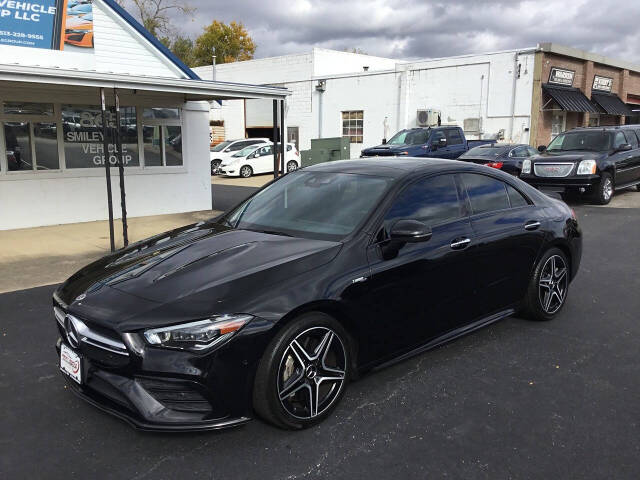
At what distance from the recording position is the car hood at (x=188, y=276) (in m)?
2.92

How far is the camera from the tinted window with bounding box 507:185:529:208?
4.77 meters

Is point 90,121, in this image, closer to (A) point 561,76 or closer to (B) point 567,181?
(B) point 567,181

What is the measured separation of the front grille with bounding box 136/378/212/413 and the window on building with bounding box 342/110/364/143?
27124 mm

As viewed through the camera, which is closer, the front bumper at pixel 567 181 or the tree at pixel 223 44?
the front bumper at pixel 567 181

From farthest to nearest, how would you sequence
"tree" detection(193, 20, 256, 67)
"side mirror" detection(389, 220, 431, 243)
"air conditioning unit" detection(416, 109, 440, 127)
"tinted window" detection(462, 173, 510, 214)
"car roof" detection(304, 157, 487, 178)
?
"tree" detection(193, 20, 256, 67), "air conditioning unit" detection(416, 109, 440, 127), "tinted window" detection(462, 173, 510, 214), "car roof" detection(304, 157, 487, 178), "side mirror" detection(389, 220, 431, 243)

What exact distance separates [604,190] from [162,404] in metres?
13.0

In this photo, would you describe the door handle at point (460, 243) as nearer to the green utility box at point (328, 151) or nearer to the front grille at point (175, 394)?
the front grille at point (175, 394)

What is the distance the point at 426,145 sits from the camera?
57.5ft

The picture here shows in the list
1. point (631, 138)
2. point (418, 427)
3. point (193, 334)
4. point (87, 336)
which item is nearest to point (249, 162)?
point (631, 138)

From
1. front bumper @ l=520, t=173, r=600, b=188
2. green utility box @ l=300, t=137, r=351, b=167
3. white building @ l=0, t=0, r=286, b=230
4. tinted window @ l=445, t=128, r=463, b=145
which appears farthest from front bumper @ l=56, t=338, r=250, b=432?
green utility box @ l=300, t=137, r=351, b=167

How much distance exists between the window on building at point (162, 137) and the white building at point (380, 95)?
1606 centimetres

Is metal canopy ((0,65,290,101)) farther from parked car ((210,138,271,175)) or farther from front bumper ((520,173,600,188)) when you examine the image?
parked car ((210,138,271,175))

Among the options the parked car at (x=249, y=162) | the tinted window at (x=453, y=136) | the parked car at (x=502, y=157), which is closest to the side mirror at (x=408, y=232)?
the parked car at (x=502, y=157)

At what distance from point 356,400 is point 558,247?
2.63 m
